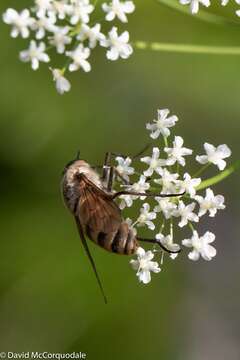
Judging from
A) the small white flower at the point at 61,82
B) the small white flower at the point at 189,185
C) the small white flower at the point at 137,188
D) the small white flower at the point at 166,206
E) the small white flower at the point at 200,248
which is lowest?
the small white flower at the point at 200,248

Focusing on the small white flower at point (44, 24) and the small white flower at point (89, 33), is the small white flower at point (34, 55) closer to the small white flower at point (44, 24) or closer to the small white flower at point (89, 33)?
the small white flower at point (44, 24)

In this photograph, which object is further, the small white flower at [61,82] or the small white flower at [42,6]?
the small white flower at [61,82]

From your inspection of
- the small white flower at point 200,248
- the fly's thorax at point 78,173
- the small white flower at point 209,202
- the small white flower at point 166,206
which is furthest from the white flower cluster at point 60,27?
the small white flower at point 200,248

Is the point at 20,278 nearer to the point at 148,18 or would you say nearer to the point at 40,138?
the point at 40,138

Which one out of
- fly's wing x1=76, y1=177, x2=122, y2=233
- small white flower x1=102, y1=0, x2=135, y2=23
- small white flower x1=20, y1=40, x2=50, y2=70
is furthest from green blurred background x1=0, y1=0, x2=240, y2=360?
fly's wing x1=76, y1=177, x2=122, y2=233

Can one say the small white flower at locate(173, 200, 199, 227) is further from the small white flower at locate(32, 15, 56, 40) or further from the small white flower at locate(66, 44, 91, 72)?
the small white flower at locate(32, 15, 56, 40)

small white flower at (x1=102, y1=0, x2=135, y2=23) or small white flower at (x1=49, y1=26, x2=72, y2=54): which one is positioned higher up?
small white flower at (x1=102, y1=0, x2=135, y2=23)

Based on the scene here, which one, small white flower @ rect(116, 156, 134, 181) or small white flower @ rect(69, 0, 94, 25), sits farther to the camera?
small white flower @ rect(116, 156, 134, 181)
